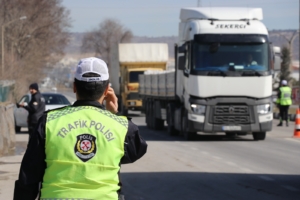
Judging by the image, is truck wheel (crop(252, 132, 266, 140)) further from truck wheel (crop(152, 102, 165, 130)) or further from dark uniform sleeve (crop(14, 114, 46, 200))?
dark uniform sleeve (crop(14, 114, 46, 200))

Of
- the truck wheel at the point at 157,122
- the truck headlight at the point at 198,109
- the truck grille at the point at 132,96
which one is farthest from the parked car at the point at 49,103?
the truck grille at the point at 132,96

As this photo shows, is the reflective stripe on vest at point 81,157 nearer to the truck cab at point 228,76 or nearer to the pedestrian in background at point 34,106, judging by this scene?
the pedestrian in background at point 34,106

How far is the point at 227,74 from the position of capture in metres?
21.0

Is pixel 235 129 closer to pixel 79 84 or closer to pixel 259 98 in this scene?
pixel 259 98

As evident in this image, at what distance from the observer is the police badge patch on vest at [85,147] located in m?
3.99

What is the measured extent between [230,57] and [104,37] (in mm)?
122468

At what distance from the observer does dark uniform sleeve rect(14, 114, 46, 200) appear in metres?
4.08

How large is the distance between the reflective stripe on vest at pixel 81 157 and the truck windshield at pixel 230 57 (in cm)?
1702

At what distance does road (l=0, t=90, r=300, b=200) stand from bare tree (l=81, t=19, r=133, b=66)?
120080 mm

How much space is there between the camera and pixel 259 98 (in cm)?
2145

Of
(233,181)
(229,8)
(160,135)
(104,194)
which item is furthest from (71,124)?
(160,135)

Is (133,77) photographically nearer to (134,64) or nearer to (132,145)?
(134,64)

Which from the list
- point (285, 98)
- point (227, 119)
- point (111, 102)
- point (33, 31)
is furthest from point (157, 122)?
point (33, 31)

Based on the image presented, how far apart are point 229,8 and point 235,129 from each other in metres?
3.77
